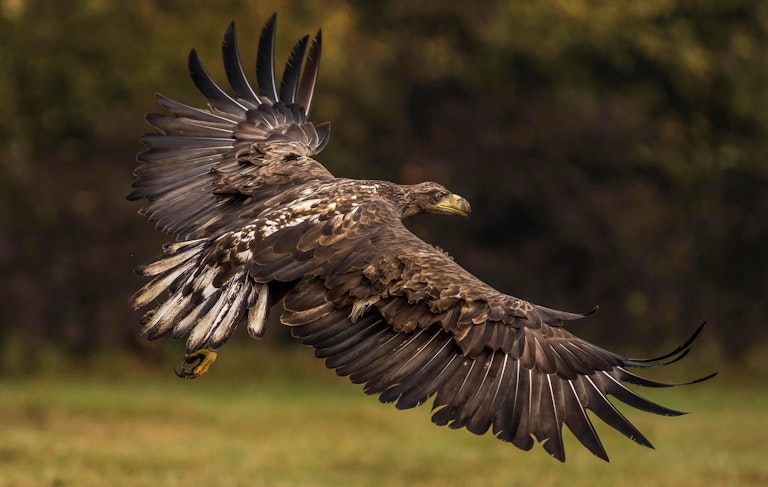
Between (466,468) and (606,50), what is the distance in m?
12.8

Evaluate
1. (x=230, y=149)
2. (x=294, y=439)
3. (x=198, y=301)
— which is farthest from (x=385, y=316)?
(x=294, y=439)

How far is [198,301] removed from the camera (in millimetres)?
8312

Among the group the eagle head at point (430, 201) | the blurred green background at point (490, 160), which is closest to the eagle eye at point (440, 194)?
the eagle head at point (430, 201)

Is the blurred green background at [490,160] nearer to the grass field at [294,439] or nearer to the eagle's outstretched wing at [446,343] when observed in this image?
the grass field at [294,439]

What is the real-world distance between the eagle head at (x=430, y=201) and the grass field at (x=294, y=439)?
123 inches

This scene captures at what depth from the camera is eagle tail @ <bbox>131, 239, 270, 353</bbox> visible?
8164mm

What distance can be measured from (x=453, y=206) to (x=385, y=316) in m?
1.98

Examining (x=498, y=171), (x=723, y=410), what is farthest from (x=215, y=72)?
(x=723, y=410)

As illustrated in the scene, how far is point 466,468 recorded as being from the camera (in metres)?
13.7

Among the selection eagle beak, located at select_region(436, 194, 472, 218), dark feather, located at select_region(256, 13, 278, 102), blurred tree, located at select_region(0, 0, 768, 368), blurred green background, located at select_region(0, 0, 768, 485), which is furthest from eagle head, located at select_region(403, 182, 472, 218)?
blurred tree, located at select_region(0, 0, 768, 368)

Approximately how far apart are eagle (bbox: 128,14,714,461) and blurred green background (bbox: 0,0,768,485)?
10493mm

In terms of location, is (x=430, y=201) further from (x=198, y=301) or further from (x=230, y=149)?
(x=198, y=301)

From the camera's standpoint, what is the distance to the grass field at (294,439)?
12.9 metres

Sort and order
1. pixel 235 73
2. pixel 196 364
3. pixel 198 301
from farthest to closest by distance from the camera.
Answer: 1. pixel 235 73
2. pixel 196 364
3. pixel 198 301
